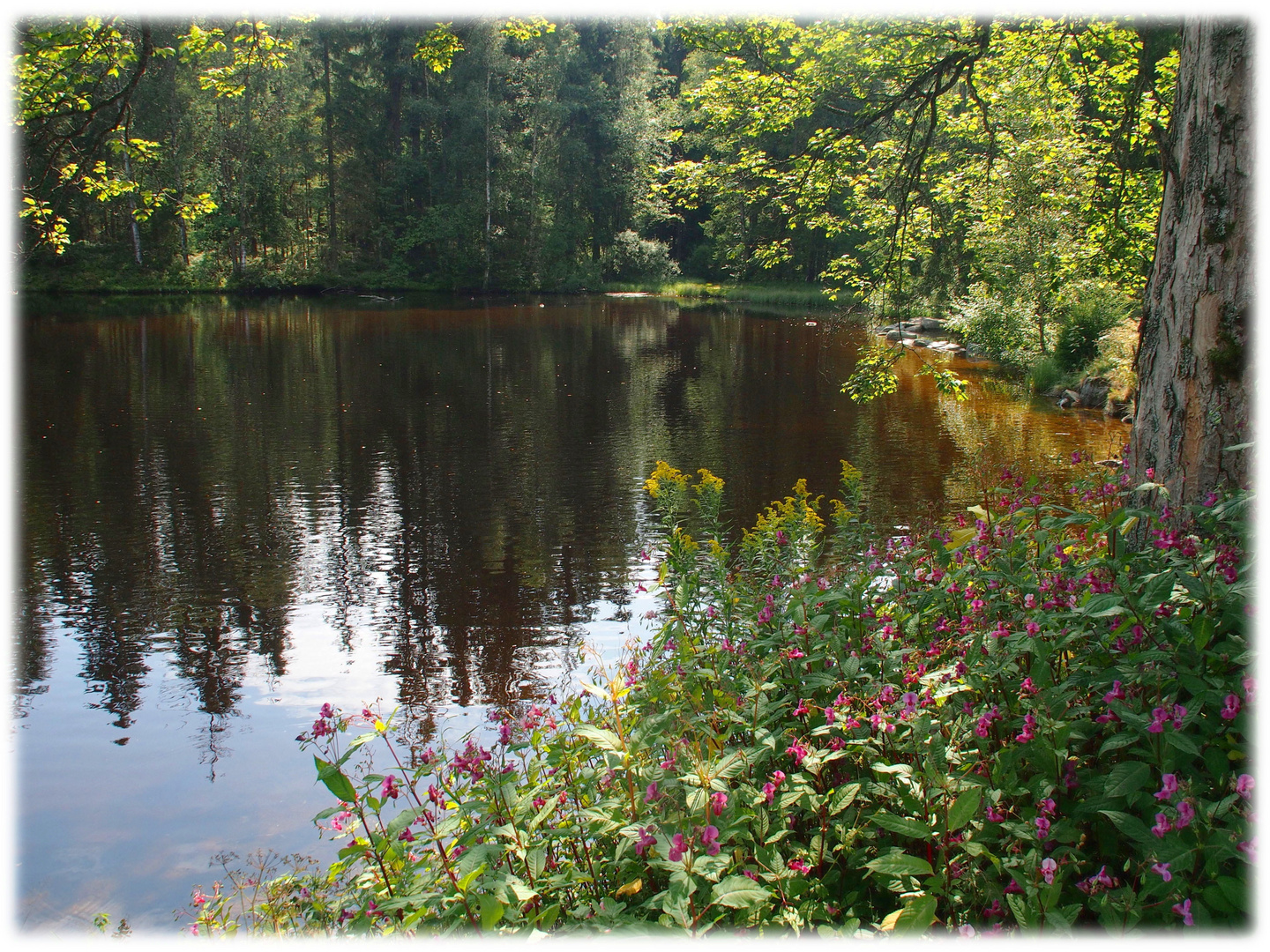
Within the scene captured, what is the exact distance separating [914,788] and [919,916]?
18.0 inches

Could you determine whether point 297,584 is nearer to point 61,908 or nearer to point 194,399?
point 61,908

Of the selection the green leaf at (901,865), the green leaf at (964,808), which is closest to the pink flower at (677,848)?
the green leaf at (901,865)

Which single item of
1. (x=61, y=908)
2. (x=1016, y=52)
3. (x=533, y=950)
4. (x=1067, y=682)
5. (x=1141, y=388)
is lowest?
(x=61, y=908)

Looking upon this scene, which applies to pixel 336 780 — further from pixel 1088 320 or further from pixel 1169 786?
pixel 1088 320

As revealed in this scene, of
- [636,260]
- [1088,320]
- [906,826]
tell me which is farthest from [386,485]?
[636,260]

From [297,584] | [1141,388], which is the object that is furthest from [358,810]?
[297,584]

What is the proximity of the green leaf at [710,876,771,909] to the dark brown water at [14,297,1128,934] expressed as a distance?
8.63 ft

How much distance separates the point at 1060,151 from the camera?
14664 mm

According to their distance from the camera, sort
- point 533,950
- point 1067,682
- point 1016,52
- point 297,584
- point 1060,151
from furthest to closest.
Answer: point 1060,151 → point 1016,52 → point 297,584 → point 1067,682 → point 533,950

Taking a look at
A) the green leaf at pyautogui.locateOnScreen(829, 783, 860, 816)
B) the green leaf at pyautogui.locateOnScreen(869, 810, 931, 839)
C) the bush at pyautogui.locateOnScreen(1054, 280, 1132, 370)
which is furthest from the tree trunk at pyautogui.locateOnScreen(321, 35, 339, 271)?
the green leaf at pyautogui.locateOnScreen(869, 810, 931, 839)

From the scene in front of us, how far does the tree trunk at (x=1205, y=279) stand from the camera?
346cm

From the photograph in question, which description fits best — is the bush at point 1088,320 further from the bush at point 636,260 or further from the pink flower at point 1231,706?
the bush at point 636,260

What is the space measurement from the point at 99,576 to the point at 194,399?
8.36 m

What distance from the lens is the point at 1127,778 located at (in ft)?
6.89
